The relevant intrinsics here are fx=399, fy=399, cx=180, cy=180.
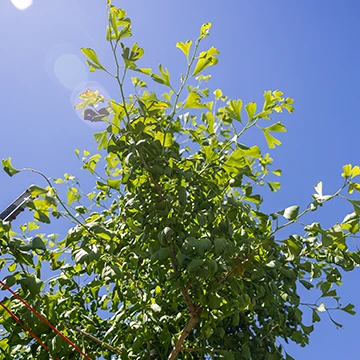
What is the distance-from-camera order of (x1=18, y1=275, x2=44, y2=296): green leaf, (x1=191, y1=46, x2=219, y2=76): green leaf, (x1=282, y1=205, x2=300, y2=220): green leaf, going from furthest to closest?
(x1=191, y1=46, x2=219, y2=76): green leaf
(x1=282, y1=205, x2=300, y2=220): green leaf
(x1=18, y1=275, x2=44, y2=296): green leaf

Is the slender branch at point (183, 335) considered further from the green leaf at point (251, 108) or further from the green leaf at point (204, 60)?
the green leaf at point (204, 60)

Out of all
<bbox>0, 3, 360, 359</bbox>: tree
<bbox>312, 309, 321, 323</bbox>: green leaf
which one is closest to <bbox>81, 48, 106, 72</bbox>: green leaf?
<bbox>0, 3, 360, 359</bbox>: tree

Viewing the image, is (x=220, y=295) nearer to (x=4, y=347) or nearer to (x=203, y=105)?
(x=203, y=105)

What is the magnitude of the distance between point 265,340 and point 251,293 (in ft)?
0.75

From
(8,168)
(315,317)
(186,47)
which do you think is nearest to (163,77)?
(186,47)

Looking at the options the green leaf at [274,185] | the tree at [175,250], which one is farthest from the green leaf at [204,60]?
the green leaf at [274,185]

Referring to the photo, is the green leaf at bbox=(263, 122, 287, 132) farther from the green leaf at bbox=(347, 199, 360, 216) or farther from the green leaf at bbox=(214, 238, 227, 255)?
the green leaf at bbox=(214, 238, 227, 255)

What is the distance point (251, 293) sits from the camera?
1356 millimetres

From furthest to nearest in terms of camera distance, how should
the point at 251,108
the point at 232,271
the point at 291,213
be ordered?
the point at 251,108, the point at 232,271, the point at 291,213

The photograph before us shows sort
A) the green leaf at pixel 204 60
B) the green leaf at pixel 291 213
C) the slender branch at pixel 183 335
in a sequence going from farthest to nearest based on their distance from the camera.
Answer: the green leaf at pixel 204 60 → the slender branch at pixel 183 335 → the green leaf at pixel 291 213

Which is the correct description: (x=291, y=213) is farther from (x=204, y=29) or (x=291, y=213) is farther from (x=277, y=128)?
(x=204, y=29)

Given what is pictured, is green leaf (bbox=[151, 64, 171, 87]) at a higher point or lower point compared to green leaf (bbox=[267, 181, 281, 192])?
lower

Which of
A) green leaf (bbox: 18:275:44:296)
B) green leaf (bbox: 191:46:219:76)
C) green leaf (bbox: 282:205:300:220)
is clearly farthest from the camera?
green leaf (bbox: 191:46:219:76)

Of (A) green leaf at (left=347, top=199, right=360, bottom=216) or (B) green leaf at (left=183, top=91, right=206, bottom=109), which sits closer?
(A) green leaf at (left=347, top=199, right=360, bottom=216)
